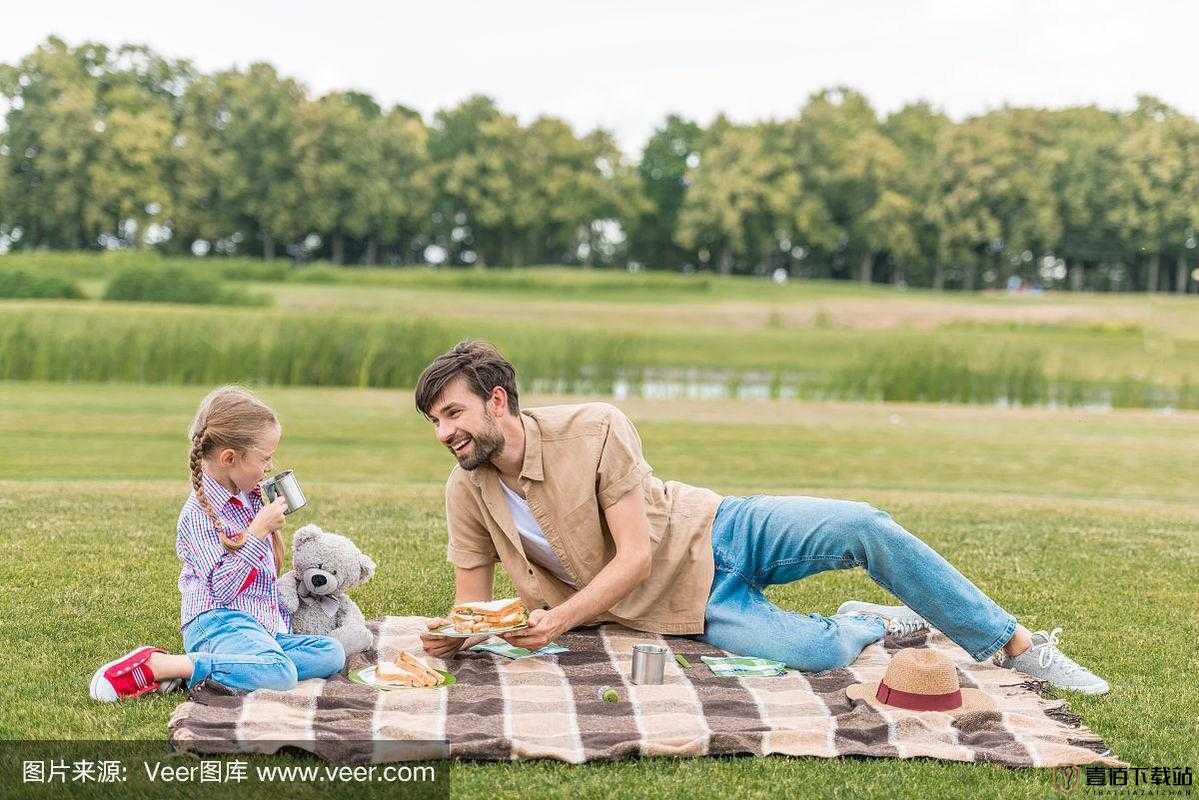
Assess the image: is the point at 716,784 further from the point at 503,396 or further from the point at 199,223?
the point at 199,223

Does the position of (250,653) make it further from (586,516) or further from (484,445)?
(586,516)

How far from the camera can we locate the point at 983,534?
8.48 metres

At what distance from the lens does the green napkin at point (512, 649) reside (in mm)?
5141

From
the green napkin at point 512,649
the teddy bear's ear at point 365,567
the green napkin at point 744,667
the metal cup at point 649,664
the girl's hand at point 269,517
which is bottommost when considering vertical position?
the green napkin at point 512,649

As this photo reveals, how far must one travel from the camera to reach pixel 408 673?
15.3 ft

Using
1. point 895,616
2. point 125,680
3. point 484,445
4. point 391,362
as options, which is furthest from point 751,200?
point 125,680

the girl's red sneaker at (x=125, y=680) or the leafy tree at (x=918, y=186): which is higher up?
the leafy tree at (x=918, y=186)

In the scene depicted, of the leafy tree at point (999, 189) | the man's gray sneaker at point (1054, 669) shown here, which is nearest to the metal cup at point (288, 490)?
the man's gray sneaker at point (1054, 669)

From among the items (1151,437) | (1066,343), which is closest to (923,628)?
(1151,437)

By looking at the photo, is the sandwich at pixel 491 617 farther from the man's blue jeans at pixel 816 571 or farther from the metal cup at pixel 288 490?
the man's blue jeans at pixel 816 571

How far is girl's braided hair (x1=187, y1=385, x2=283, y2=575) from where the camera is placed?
467 cm

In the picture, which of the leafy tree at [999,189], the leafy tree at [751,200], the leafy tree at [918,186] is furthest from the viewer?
the leafy tree at [751,200]

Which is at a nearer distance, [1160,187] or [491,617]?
[491,617]

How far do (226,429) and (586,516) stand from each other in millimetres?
1392
